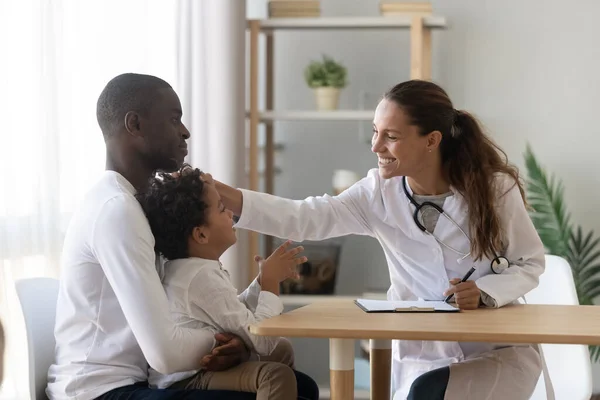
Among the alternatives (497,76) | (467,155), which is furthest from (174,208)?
(497,76)

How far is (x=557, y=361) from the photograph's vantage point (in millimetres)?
2574

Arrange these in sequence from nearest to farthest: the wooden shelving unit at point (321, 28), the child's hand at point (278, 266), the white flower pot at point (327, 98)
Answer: the child's hand at point (278, 266), the wooden shelving unit at point (321, 28), the white flower pot at point (327, 98)

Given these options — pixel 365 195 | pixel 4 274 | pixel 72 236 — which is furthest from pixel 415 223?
pixel 4 274

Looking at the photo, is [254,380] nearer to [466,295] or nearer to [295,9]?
[466,295]

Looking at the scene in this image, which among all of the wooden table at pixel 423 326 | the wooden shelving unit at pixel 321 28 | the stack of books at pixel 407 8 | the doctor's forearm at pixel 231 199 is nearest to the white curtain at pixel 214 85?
the wooden shelving unit at pixel 321 28

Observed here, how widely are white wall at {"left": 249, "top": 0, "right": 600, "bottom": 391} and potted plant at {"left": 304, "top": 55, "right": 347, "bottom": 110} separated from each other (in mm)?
358

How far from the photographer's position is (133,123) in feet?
6.24

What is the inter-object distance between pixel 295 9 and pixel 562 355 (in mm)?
→ 1999

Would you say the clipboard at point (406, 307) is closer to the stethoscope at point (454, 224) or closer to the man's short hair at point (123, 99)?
the stethoscope at point (454, 224)

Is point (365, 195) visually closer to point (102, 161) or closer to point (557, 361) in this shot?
point (557, 361)

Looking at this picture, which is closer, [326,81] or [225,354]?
[225,354]

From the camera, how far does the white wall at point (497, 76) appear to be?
420cm

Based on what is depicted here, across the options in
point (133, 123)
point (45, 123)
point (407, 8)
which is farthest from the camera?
point (407, 8)

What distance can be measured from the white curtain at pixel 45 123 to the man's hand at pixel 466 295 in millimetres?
1077
